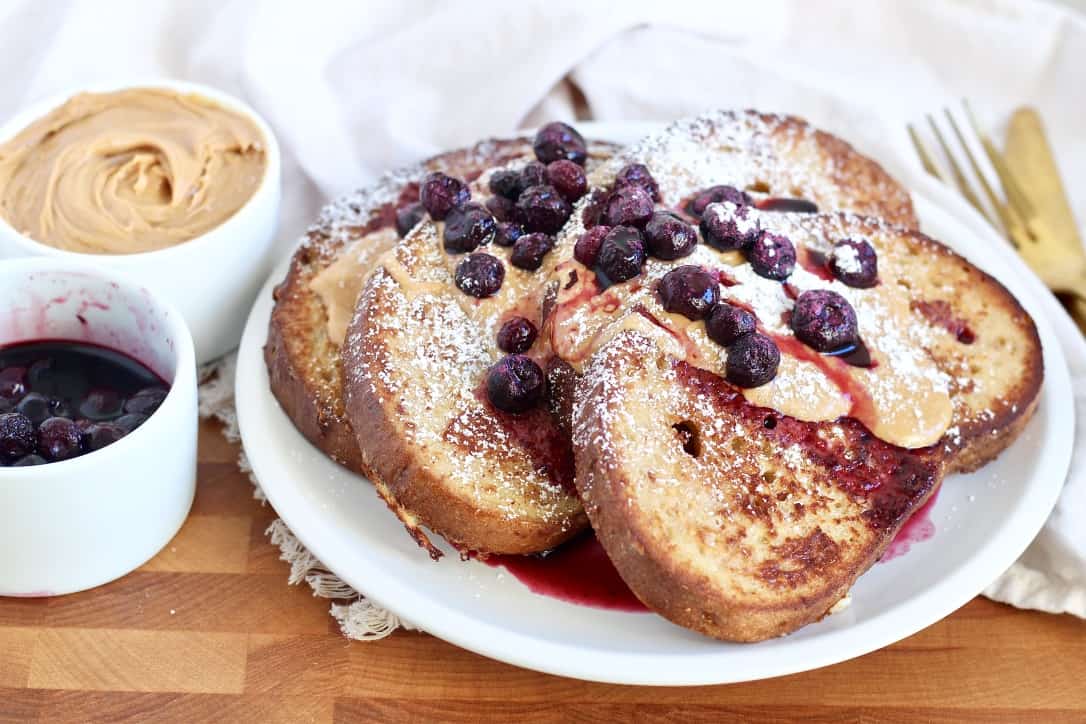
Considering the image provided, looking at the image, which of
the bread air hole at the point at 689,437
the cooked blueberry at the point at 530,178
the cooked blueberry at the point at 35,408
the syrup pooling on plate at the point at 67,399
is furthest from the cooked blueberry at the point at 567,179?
the cooked blueberry at the point at 35,408

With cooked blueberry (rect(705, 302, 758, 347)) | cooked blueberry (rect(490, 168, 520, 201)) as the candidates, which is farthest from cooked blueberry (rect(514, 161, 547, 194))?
cooked blueberry (rect(705, 302, 758, 347))

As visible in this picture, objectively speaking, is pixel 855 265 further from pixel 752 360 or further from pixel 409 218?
pixel 409 218

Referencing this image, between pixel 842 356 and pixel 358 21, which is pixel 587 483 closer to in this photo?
pixel 842 356

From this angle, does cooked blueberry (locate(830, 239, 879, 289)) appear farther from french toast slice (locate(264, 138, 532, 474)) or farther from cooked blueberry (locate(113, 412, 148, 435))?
cooked blueberry (locate(113, 412, 148, 435))

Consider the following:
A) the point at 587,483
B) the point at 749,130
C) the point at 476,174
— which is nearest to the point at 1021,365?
the point at 749,130

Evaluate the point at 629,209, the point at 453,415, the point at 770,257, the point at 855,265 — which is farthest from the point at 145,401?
the point at 855,265

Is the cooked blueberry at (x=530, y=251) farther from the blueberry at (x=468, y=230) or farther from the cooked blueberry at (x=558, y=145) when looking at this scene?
the cooked blueberry at (x=558, y=145)
